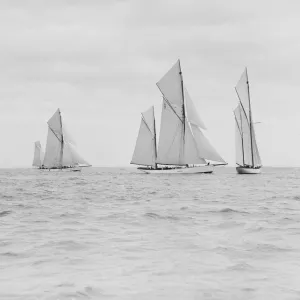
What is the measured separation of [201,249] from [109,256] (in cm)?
182

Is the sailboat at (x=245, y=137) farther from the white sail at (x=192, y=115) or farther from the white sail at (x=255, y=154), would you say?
the white sail at (x=192, y=115)

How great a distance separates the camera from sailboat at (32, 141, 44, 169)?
151875mm

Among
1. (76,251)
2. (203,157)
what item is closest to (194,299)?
(76,251)

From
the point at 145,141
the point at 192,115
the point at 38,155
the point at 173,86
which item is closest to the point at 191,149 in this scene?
the point at 192,115

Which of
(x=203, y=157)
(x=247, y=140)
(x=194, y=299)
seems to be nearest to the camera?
(x=194, y=299)

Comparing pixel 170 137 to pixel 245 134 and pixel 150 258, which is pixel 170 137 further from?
pixel 150 258

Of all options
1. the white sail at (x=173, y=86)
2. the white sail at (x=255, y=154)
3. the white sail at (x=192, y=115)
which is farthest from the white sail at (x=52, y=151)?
the white sail at (x=255, y=154)

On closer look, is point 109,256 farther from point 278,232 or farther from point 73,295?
point 278,232

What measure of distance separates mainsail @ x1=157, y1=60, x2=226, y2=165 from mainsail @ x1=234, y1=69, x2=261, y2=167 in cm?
1167

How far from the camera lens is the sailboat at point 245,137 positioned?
79938 mm

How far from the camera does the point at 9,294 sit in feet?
19.2

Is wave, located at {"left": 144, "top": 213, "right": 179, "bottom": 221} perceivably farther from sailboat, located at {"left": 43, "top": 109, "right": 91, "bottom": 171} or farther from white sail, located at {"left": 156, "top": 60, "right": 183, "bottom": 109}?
sailboat, located at {"left": 43, "top": 109, "right": 91, "bottom": 171}

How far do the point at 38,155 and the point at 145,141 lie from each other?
3179 inches

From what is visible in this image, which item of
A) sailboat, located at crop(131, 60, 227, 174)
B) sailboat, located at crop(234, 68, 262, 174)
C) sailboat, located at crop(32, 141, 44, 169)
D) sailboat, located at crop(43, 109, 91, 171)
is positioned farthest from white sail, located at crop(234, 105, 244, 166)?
sailboat, located at crop(32, 141, 44, 169)
